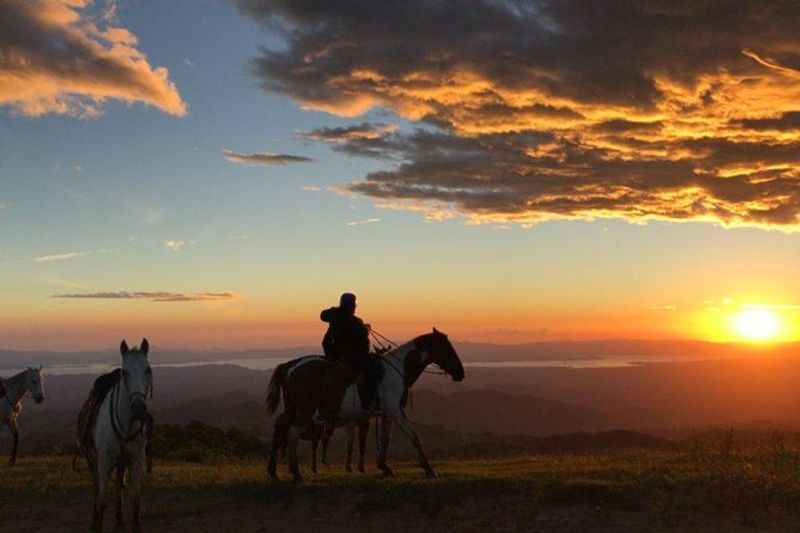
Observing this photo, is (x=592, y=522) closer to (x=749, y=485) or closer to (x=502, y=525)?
(x=502, y=525)

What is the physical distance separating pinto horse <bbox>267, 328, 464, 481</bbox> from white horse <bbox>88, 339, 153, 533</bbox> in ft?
13.3

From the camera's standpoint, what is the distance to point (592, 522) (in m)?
11.4

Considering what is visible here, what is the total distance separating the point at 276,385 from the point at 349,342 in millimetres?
1929

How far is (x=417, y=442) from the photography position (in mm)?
15016

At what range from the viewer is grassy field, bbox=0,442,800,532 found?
11477 millimetres

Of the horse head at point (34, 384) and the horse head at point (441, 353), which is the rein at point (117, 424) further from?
the horse head at point (34, 384)

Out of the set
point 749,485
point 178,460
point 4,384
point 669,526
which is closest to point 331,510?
point 669,526

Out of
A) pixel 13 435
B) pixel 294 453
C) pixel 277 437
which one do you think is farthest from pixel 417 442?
pixel 13 435

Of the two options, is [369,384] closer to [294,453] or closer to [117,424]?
[294,453]

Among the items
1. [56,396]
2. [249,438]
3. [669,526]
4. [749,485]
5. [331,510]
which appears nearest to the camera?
[669,526]

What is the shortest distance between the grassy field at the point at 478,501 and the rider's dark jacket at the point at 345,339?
2595mm

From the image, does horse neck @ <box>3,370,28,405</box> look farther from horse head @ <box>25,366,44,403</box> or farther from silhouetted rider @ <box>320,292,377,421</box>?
→ silhouetted rider @ <box>320,292,377,421</box>

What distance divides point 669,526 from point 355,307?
8.00 m

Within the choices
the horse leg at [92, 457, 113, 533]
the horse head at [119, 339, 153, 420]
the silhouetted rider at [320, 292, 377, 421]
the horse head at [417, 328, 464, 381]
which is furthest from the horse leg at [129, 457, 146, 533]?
Answer: the horse head at [417, 328, 464, 381]
